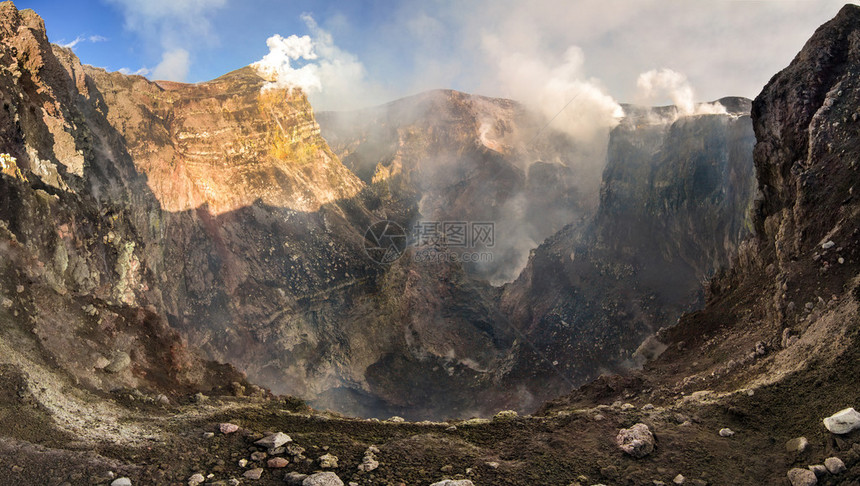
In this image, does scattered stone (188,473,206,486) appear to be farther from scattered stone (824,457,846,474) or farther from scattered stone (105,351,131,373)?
scattered stone (824,457,846,474)

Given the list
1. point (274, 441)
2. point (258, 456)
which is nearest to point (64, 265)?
point (274, 441)

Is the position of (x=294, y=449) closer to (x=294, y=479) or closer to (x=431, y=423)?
(x=294, y=479)

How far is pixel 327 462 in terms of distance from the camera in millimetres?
7043

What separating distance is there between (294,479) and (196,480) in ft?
4.02

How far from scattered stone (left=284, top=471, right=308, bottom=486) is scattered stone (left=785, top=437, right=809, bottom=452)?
657cm

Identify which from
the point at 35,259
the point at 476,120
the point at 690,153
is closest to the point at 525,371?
the point at 690,153

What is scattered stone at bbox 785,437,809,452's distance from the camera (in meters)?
6.36

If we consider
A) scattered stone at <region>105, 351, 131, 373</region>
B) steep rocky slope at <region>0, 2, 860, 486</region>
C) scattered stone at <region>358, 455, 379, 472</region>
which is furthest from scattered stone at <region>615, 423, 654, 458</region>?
scattered stone at <region>105, 351, 131, 373</region>

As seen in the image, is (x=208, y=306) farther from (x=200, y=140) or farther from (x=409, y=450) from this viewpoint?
(x=409, y=450)

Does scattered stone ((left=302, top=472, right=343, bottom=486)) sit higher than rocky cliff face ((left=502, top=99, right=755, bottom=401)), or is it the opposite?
rocky cliff face ((left=502, top=99, right=755, bottom=401))

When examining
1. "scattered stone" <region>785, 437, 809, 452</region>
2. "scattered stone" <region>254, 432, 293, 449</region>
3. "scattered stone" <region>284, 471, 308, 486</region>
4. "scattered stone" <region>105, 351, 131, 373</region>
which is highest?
"scattered stone" <region>105, 351, 131, 373</region>

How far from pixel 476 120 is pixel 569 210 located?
20.4 meters
